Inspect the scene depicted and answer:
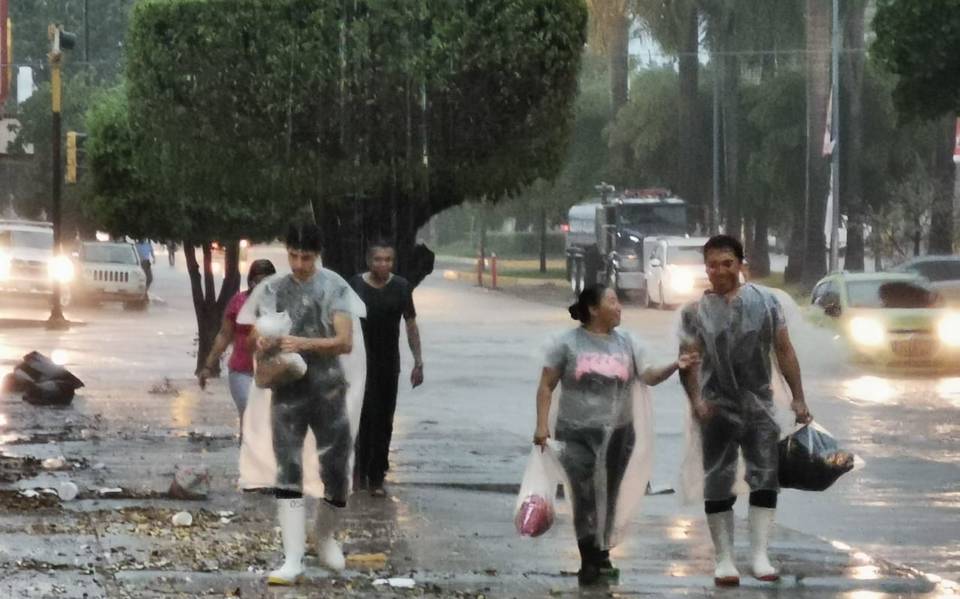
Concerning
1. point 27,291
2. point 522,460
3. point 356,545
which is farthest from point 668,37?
point 356,545

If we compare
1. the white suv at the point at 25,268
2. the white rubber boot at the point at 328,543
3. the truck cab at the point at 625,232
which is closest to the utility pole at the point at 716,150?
the truck cab at the point at 625,232

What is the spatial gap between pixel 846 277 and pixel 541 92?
617 inches

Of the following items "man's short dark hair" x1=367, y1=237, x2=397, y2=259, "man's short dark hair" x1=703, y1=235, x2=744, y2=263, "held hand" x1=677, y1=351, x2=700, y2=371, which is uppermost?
"man's short dark hair" x1=703, y1=235, x2=744, y2=263

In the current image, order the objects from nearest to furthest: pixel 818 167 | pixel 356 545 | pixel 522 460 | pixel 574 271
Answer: pixel 356 545 < pixel 522 460 < pixel 818 167 < pixel 574 271

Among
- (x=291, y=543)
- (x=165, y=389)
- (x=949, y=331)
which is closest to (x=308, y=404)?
(x=291, y=543)

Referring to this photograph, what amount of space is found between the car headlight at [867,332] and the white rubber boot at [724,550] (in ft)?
55.3

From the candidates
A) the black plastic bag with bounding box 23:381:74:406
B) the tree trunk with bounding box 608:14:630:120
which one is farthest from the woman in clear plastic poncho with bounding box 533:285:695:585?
the tree trunk with bounding box 608:14:630:120

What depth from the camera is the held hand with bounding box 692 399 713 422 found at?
9414 mm

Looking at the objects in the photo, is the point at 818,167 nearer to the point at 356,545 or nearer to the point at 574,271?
the point at 574,271

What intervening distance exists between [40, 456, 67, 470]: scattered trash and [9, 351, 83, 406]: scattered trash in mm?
5283

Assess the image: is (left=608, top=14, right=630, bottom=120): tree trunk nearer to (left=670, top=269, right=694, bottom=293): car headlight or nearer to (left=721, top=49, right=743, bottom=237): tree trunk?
(left=721, top=49, right=743, bottom=237): tree trunk

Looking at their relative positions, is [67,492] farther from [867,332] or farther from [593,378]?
[867,332]

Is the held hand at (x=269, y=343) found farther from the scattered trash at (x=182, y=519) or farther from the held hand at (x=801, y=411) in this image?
the held hand at (x=801, y=411)

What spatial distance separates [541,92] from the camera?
42.4 ft
